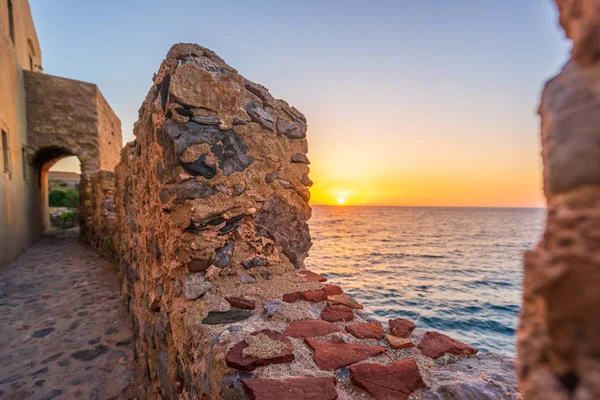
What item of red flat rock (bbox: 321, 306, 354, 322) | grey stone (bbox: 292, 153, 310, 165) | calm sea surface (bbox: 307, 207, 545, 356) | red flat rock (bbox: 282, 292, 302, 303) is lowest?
calm sea surface (bbox: 307, 207, 545, 356)

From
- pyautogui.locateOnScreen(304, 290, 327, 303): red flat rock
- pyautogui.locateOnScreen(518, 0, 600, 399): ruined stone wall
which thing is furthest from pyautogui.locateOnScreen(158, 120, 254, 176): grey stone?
pyautogui.locateOnScreen(518, 0, 600, 399): ruined stone wall

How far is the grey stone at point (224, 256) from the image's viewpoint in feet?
6.88

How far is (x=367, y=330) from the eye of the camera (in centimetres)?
158

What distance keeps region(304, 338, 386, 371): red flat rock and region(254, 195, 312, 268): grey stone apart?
1.04 m

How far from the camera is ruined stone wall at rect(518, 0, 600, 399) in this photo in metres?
0.40

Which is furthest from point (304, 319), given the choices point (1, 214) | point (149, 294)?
point (1, 214)

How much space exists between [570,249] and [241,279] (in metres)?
1.90

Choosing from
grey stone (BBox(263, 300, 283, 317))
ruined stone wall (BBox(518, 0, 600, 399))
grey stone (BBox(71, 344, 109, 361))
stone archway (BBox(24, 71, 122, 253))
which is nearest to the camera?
ruined stone wall (BBox(518, 0, 600, 399))

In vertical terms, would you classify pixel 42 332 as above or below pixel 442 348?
below

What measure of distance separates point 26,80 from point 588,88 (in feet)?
40.0

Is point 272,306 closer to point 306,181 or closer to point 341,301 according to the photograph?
point 341,301

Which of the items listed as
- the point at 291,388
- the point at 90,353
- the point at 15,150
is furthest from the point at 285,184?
the point at 15,150

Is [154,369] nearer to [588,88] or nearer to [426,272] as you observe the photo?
[588,88]

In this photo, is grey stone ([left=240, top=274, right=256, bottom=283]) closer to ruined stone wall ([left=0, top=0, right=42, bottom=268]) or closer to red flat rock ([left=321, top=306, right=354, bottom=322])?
red flat rock ([left=321, top=306, right=354, bottom=322])
